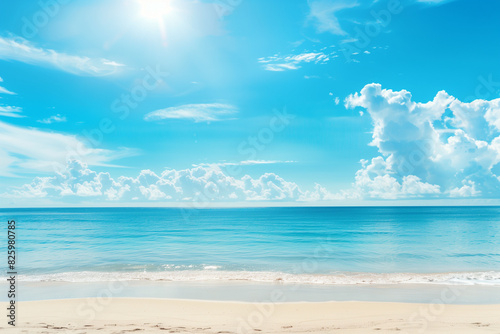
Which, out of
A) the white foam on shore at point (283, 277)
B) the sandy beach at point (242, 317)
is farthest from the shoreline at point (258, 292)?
the sandy beach at point (242, 317)

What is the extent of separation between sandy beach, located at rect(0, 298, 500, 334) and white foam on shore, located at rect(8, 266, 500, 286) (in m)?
5.44

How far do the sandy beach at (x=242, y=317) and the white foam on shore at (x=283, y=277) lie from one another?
214 inches

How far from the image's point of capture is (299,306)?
43.7 feet

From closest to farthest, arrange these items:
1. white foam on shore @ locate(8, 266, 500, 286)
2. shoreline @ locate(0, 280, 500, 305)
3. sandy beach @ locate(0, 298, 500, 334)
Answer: sandy beach @ locate(0, 298, 500, 334) → shoreline @ locate(0, 280, 500, 305) → white foam on shore @ locate(8, 266, 500, 286)

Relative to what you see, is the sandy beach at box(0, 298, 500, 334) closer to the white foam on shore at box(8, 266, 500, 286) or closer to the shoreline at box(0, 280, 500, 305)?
the shoreline at box(0, 280, 500, 305)

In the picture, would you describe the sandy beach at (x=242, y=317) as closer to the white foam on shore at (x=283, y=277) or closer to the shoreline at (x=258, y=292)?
the shoreline at (x=258, y=292)

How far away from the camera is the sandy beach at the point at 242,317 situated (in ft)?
34.0

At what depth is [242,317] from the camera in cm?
1180

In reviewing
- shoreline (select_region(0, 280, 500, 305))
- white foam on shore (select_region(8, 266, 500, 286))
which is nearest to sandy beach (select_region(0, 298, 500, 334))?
shoreline (select_region(0, 280, 500, 305))

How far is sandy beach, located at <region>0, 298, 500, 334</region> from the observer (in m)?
10.4

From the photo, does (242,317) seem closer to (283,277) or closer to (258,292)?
(258,292)

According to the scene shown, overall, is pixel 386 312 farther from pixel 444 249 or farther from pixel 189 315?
pixel 444 249

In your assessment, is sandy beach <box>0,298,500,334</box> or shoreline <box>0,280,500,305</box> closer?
sandy beach <box>0,298,500,334</box>

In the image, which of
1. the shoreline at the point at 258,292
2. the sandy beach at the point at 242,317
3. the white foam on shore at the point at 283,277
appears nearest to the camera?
the sandy beach at the point at 242,317
